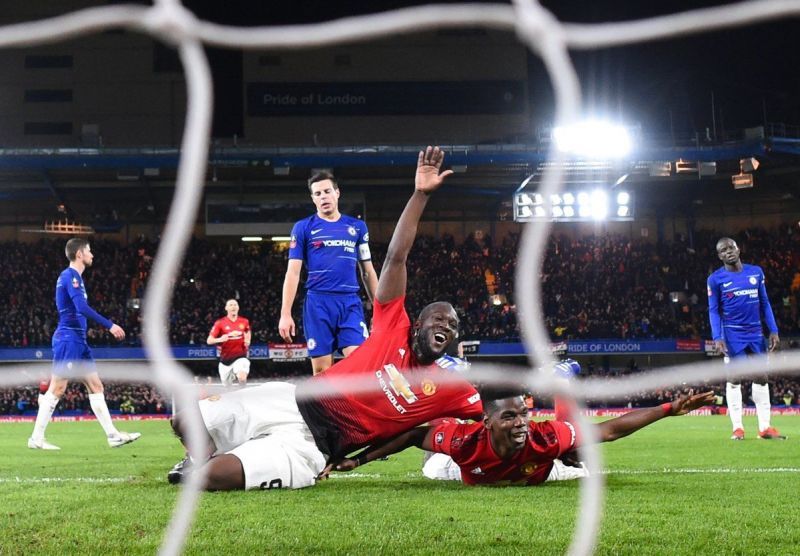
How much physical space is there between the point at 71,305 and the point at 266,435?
12.9 ft

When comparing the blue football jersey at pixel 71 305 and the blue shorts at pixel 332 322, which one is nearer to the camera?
the blue shorts at pixel 332 322

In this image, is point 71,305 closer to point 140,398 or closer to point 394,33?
point 394,33

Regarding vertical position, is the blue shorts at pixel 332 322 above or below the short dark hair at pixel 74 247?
below

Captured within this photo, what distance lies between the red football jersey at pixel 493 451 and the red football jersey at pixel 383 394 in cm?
11

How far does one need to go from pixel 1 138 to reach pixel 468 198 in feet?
50.8

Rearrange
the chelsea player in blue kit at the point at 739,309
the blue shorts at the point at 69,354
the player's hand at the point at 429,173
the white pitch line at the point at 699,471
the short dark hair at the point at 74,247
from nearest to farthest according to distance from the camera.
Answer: the player's hand at the point at 429,173 → the white pitch line at the point at 699,471 → the short dark hair at the point at 74,247 → the blue shorts at the point at 69,354 → the chelsea player in blue kit at the point at 739,309

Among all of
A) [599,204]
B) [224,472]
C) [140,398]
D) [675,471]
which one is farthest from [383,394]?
[599,204]

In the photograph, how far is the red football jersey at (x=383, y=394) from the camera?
401 cm

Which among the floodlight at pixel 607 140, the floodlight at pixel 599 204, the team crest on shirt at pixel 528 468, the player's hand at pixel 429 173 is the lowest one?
the team crest on shirt at pixel 528 468

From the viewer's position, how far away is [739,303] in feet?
26.6

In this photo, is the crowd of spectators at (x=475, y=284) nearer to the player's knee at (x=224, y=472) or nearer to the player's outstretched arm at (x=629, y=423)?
the player's knee at (x=224, y=472)

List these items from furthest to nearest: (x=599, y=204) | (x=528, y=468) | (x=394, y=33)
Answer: (x=599, y=204)
(x=528, y=468)
(x=394, y=33)

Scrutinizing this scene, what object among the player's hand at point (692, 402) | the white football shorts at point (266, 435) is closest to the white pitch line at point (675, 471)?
the white football shorts at point (266, 435)

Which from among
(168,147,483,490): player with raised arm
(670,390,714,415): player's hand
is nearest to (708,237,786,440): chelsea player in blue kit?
(168,147,483,490): player with raised arm
